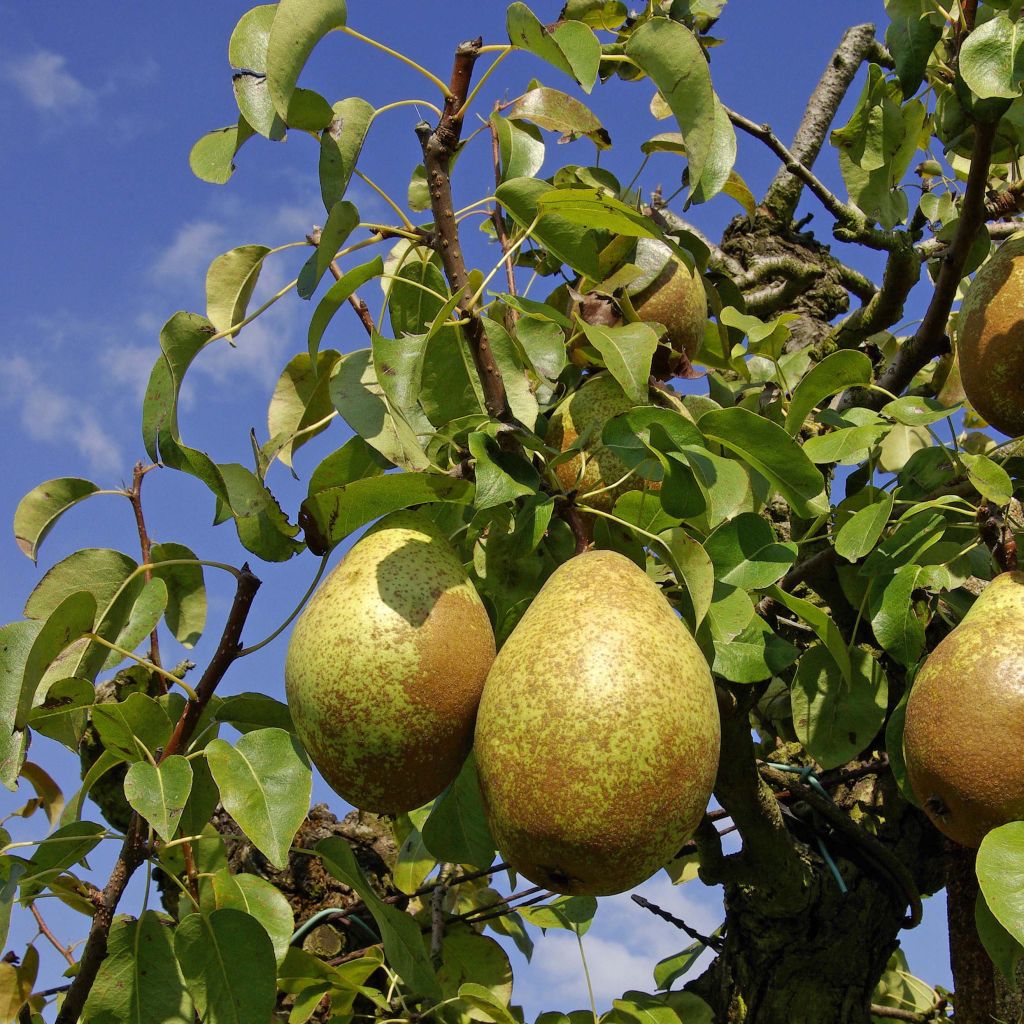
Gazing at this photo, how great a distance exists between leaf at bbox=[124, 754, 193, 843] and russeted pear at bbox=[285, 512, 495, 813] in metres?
0.18

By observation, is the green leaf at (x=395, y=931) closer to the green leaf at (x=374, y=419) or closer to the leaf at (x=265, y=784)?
the leaf at (x=265, y=784)

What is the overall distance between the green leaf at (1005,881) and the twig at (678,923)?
1389 millimetres

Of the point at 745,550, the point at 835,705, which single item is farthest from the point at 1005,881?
the point at 835,705

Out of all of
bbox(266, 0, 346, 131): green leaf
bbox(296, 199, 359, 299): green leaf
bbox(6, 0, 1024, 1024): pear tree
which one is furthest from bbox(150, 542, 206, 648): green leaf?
bbox(266, 0, 346, 131): green leaf

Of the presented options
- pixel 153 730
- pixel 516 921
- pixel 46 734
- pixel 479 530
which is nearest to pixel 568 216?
pixel 479 530

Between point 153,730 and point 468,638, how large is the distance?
1.65 feet

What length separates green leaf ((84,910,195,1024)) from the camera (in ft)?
5.70

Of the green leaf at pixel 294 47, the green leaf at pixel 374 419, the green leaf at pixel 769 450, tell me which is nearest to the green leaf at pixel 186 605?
the green leaf at pixel 374 419

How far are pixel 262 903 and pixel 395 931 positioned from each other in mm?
213

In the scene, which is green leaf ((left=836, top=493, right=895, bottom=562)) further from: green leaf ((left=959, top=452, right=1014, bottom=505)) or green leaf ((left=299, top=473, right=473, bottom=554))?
green leaf ((left=299, top=473, right=473, bottom=554))

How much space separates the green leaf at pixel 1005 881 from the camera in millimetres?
1463

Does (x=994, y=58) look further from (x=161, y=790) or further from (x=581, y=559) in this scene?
(x=161, y=790)

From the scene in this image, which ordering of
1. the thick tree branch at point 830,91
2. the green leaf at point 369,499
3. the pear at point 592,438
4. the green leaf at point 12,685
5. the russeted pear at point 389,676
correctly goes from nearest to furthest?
the russeted pear at point 389,676, the green leaf at point 369,499, the green leaf at point 12,685, the pear at point 592,438, the thick tree branch at point 830,91

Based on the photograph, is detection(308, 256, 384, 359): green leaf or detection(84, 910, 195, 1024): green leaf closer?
detection(308, 256, 384, 359): green leaf
